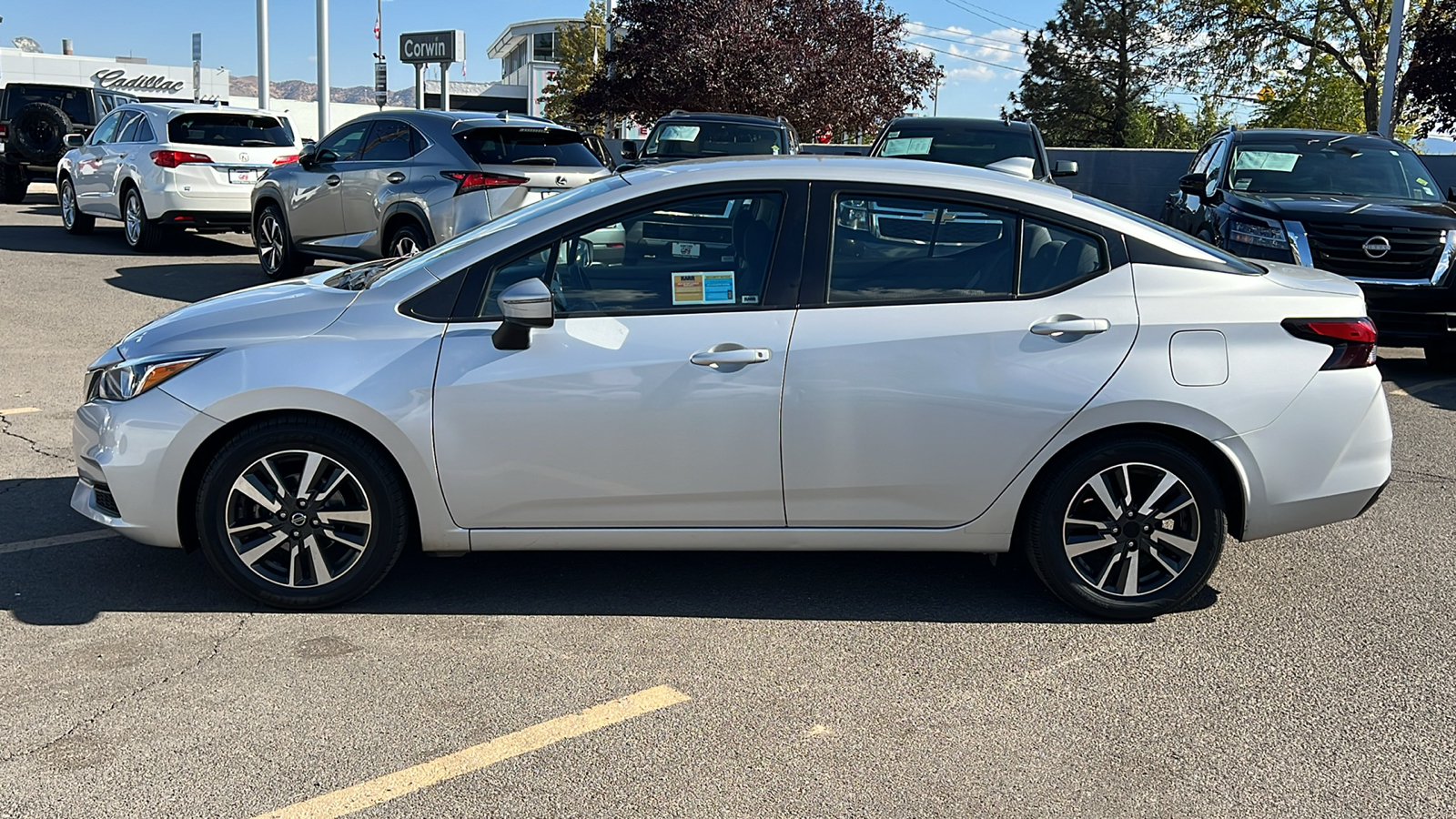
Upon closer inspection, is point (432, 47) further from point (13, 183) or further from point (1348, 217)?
point (1348, 217)

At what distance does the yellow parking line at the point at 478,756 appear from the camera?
322 cm

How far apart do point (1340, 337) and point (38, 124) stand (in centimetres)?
2058

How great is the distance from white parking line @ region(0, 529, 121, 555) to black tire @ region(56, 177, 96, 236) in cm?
1301

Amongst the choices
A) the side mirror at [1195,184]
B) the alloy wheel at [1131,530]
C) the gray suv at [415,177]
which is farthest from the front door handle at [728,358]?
the side mirror at [1195,184]

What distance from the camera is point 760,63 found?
3011cm

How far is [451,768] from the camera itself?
3.42 m

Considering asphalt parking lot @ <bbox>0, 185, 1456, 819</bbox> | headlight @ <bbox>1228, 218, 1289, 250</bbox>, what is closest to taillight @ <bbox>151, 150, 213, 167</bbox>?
asphalt parking lot @ <bbox>0, 185, 1456, 819</bbox>

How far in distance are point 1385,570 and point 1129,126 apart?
196ft

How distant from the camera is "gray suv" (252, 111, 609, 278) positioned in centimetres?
1082

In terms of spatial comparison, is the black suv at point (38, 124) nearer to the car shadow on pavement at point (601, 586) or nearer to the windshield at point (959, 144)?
the windshield at point (959, 144)

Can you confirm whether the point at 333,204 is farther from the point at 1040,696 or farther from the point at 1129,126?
the point at 1129,126

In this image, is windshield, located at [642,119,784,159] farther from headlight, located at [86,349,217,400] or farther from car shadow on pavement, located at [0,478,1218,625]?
headlight, located at [86,349,217,400]

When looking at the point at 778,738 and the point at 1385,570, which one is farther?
the point at 1385,570

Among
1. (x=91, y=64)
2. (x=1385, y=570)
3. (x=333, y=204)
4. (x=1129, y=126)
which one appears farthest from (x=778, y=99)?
(x=91, y=64)
